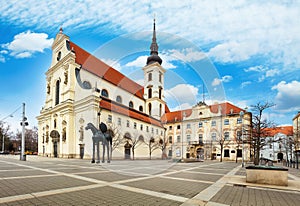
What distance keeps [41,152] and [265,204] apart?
162 feet

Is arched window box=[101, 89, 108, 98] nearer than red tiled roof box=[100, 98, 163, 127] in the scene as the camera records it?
No

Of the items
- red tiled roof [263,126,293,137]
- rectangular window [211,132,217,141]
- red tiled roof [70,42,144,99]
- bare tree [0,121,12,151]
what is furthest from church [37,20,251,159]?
bare tree [0,121,12,151]

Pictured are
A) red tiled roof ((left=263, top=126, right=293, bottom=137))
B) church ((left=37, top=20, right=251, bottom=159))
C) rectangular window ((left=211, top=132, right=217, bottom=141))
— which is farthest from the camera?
rectangular window ((left=211, top=132, right=217, bottom=141))

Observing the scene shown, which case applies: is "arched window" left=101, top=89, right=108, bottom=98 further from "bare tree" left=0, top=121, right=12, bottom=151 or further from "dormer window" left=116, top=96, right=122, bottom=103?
"bare tree" left=0, top=121, right=12, bottom=151

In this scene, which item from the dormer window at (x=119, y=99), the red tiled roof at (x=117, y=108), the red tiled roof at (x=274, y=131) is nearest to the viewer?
the red tiled roof at (x=274, y=131)

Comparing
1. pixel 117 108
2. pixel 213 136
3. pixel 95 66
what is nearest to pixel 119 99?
pixel 117 108

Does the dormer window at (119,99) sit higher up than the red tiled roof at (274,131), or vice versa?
the dormer window at (119,99)

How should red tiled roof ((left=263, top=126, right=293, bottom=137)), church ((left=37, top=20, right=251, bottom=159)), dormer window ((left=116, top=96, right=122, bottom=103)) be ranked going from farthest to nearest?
dormer window ((left=116, top=96, right=122, bottom=103)), church ((left=37, top=20, right=251, bottom=159)), red tiled roof ((left=263, top=126, right=293, bottom=137))

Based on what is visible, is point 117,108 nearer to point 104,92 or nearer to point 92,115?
point 104,92

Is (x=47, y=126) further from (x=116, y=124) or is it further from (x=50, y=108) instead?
(x=116, y=124)

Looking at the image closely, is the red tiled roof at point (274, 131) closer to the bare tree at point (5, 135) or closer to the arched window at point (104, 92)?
the arched window at point (104, 92)

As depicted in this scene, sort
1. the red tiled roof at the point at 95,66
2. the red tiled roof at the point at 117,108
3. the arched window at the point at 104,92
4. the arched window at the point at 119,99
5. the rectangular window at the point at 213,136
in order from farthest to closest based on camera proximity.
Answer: the rectangular window at the point at 213,136
the arched window at the point at 119,99
the arched window at the point at 104,92
the red tiled roof at the point at 117,108
the red tiled roof at the point at 95,66

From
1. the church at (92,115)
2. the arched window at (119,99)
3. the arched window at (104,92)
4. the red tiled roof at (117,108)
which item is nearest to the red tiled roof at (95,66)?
the church at (92,115)

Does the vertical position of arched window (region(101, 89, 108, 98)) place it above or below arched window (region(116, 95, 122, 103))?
above
